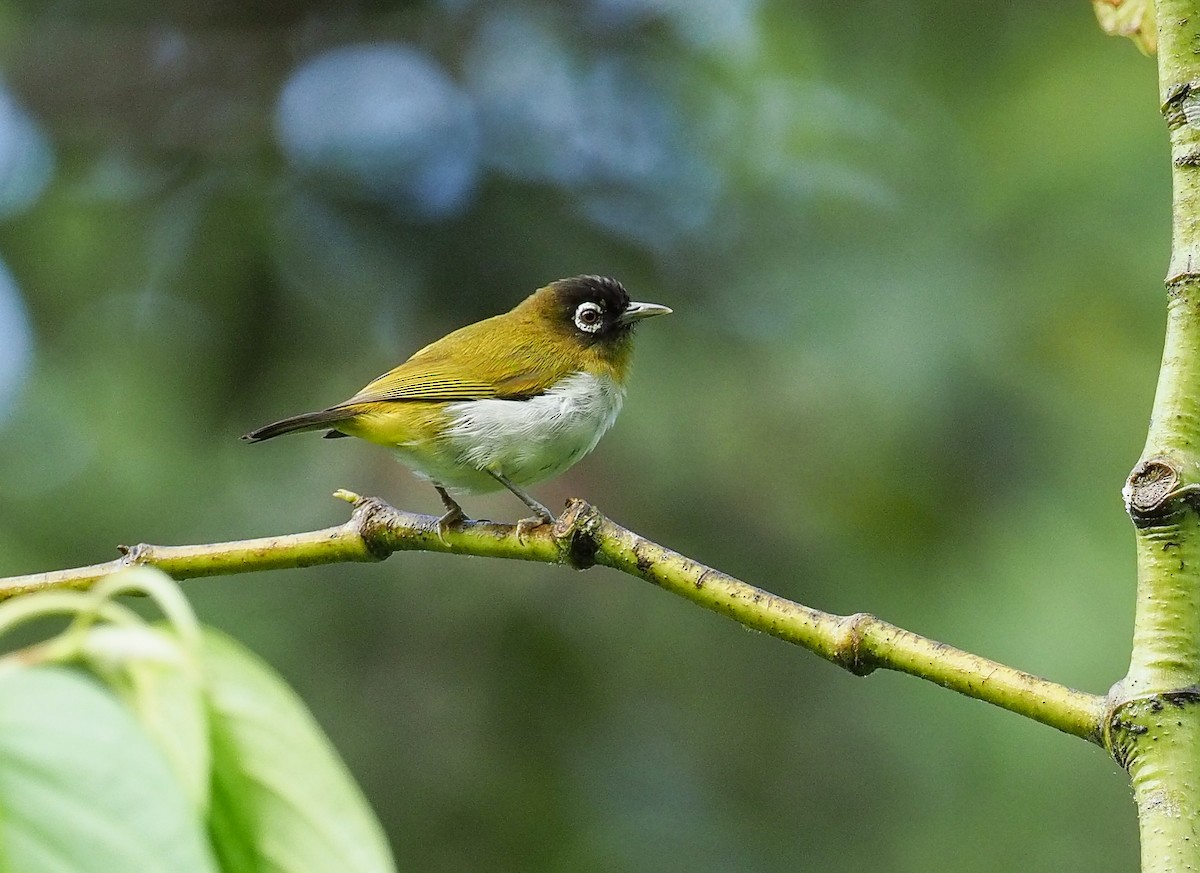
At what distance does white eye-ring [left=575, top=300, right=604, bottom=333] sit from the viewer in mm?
4875

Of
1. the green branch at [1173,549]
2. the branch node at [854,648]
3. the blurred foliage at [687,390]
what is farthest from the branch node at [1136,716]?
the blurred foliage at [687,390]

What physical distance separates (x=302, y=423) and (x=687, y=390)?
10.2 ft

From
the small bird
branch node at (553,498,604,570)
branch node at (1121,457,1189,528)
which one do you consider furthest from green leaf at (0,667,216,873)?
the small bird

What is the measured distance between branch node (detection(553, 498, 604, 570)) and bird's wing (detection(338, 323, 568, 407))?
7.00ft

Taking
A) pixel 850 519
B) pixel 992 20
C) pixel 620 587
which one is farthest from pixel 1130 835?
pixel 992 20

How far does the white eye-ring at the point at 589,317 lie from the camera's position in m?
4.88

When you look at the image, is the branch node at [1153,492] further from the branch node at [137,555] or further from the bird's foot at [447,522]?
the branch node at [137,555]

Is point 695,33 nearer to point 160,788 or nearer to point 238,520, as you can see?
point 238,520

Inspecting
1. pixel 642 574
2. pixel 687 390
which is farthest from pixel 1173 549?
pixel 687 390

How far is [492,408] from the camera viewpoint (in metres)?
4.20

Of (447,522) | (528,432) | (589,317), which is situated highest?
(589,317)

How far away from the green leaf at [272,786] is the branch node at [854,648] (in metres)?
0.86

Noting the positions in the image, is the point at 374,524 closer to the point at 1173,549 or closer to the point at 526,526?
the point at 526,526

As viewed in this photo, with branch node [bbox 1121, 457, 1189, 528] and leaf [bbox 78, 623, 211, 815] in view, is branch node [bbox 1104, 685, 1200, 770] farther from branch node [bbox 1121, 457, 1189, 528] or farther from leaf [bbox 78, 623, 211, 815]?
leaf [bbox 78, 623, 211, 815]
